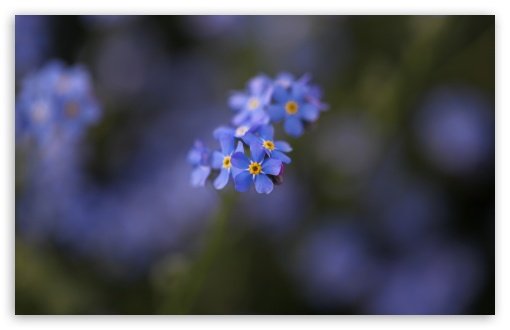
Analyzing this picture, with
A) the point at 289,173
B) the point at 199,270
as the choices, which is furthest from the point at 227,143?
the point at 289,173

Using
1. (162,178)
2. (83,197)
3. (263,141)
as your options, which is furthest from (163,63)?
(263,141)

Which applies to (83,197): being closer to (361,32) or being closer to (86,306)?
(86,306)

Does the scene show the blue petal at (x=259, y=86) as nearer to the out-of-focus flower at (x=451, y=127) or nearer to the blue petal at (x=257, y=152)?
the blue petal at (x=257, y=152)

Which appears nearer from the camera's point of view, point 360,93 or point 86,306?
point 86,306

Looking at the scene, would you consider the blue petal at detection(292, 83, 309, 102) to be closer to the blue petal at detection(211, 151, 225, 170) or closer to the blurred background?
the blue petal at detection(211, 151, 225, 170)

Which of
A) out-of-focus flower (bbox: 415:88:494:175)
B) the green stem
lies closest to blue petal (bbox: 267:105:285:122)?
the green stem

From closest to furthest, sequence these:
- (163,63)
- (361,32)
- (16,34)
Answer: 1. (16,34)
2. (361,32)
3. (163,63)
